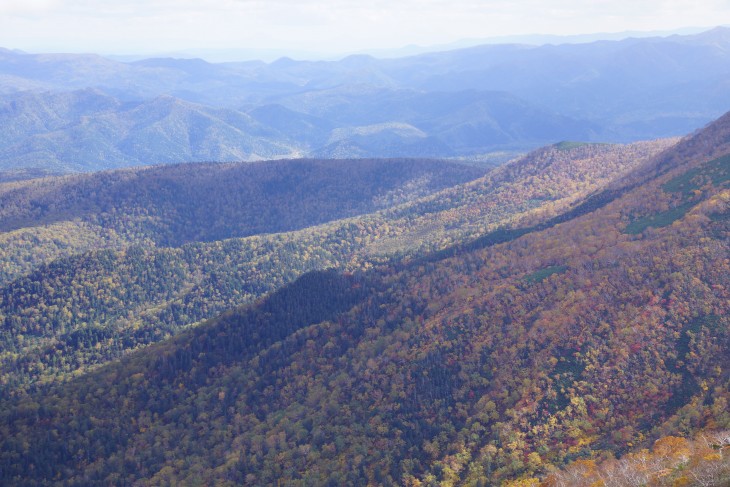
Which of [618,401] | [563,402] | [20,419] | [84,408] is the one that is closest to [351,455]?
[563,402]

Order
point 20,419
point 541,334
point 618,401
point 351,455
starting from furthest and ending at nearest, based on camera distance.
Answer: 1. point 20,419
2. point 541,334
3. point 351,455
4. point 618,401

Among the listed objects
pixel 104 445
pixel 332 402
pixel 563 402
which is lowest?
pixel 104 445

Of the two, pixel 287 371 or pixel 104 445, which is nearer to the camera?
pixel 104 445

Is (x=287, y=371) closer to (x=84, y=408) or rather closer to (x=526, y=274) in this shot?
(x=84, y=408)

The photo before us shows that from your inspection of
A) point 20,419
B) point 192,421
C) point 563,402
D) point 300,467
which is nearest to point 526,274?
point 563,402

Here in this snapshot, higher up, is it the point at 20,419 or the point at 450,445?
the point at 450,445

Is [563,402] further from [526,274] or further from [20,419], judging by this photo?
[20,419]

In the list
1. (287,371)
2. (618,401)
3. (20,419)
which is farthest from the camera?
(287,371)
